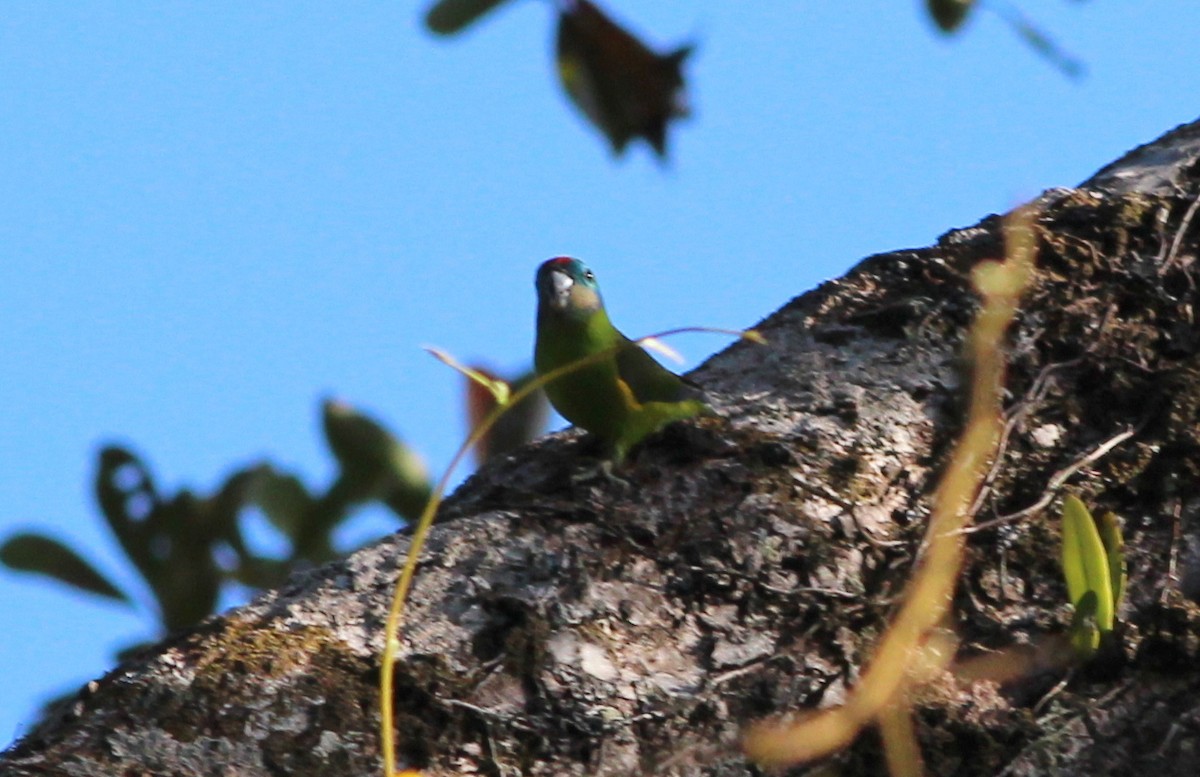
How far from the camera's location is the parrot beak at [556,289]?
3154 mm

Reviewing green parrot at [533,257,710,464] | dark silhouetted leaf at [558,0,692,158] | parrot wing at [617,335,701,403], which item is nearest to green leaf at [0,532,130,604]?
green parrot at [533,257,710,464]

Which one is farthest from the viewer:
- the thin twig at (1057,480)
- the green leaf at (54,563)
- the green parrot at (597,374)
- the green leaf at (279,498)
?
the green leaf at (279,498)

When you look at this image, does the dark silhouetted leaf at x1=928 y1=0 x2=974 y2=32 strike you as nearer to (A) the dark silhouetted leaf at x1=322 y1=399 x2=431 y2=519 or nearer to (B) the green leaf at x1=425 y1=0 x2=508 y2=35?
(B) the green leaf at x1=425 y1=0 x2=508 y2=35

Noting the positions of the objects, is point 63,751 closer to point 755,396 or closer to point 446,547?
point 446,547

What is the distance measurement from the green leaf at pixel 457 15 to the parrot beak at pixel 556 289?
119 cm

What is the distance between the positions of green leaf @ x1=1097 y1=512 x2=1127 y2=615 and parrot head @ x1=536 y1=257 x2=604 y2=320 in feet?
4.62

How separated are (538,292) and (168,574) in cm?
104

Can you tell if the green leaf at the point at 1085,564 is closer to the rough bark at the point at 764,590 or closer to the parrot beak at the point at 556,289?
the rough bark at the point at 764,590

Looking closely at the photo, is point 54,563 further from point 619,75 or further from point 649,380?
point 619,75

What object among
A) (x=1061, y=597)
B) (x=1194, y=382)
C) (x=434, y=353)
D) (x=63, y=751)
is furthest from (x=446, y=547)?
(x=1194, y=382)

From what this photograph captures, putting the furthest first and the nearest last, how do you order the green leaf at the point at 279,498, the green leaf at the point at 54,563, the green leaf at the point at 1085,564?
the green leaf at the point at 279,498 < the green leaf at the point at 54,563 < the green leaf at the point at 1085,564

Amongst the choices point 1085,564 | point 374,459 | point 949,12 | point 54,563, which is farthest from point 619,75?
point 54,563

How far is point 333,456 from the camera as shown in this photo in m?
3.12

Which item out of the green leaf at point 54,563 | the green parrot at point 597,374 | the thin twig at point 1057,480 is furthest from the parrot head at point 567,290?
the thin twig at point 1057,480
